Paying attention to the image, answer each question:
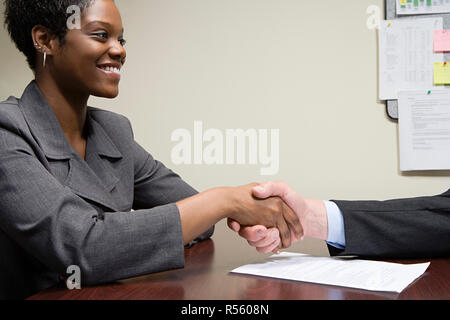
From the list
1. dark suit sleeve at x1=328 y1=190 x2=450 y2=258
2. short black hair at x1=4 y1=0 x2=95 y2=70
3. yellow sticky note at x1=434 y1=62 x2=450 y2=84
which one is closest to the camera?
dark suit sleeve at x1=328 y1=190 x2=450 y2=258

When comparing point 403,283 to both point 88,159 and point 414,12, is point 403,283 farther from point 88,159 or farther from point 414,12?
point 414,12

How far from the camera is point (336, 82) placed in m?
1.84

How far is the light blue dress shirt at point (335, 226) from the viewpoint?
0.97m

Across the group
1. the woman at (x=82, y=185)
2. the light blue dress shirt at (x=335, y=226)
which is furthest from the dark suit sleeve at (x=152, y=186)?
the light blue dress shirt at (x=335, y=226)

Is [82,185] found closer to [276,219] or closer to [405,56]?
[276,219]

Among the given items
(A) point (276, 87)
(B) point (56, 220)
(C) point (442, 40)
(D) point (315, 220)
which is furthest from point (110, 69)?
(C) point (442, 40)

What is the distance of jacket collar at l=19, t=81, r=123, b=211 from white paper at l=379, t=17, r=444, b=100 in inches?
48.0

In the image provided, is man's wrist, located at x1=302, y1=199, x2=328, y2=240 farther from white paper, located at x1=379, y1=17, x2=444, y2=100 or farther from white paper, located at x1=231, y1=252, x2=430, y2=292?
white paper, located at x1=379, y1=17, x2=444, y2=100

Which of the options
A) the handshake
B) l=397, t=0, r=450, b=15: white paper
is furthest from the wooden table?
l=397, t=0, r=450, b=15: white paper

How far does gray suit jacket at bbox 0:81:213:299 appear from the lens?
73cm
